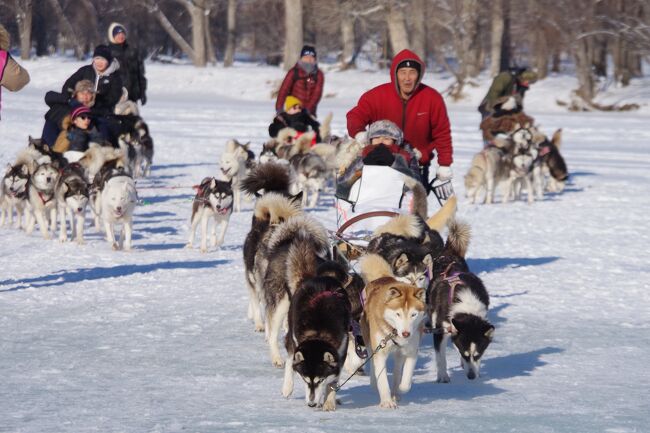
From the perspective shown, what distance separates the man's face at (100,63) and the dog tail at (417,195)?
259 inches

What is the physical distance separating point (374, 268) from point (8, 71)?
271cm

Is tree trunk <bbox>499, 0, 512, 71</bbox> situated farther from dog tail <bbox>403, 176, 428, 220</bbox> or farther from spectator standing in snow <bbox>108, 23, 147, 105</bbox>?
dog tail <bbox>403, 176, 428, 220</bbox>

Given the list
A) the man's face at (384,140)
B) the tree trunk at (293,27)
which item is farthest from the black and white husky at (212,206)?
the tree trunk at (293,27)

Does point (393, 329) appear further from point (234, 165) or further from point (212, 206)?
point (234, 165)

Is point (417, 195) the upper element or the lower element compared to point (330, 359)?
upper

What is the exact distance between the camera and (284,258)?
18.5ft

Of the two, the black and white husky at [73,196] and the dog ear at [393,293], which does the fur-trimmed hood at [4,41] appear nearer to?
→ the dog ear at [393,293]

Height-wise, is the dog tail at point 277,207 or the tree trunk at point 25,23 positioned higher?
the tree trunk at point 25,23

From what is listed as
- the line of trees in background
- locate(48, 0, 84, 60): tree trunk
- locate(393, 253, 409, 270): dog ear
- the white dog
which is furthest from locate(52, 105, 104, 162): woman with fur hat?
locate(48, 0, 84, 60): tree trunk

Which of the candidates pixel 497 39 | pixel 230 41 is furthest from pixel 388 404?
pixel 230 41

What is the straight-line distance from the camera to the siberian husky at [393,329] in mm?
4750

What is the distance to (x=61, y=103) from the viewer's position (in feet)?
39.3

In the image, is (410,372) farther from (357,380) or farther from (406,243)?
(406,243)

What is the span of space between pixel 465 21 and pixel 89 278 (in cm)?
3058
